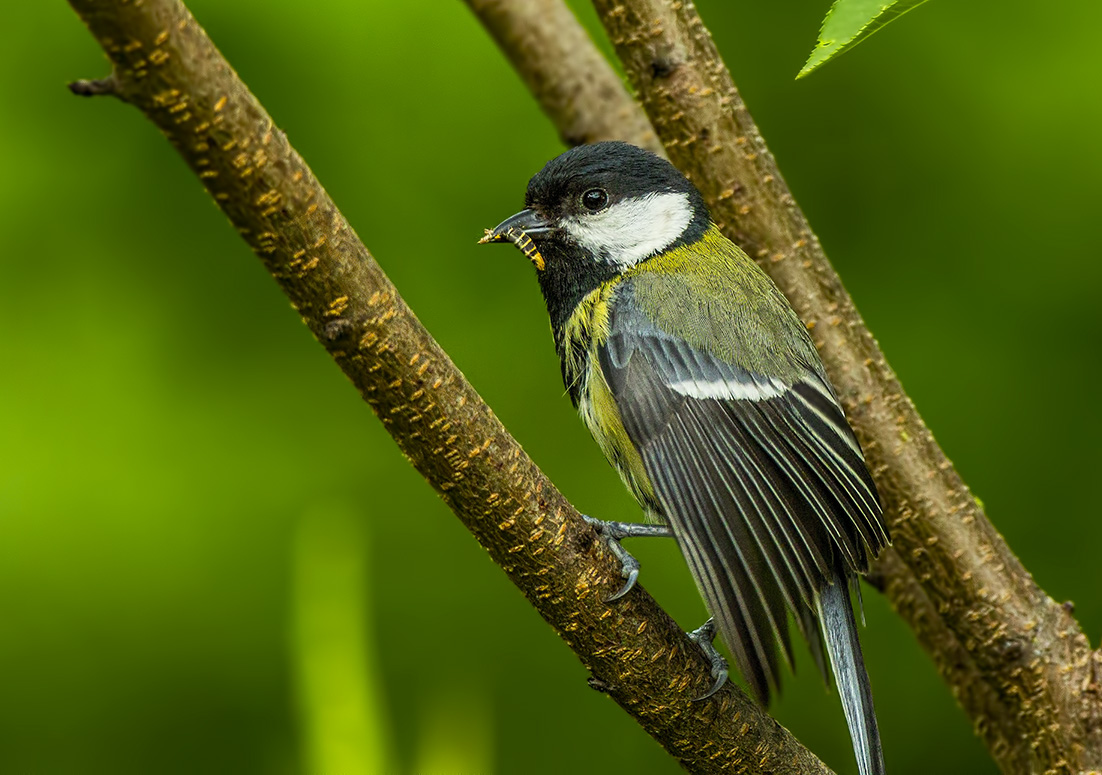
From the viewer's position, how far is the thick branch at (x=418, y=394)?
62 cm

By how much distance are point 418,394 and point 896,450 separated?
58 cm

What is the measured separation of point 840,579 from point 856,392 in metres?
0.20

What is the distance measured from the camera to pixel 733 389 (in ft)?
3.55

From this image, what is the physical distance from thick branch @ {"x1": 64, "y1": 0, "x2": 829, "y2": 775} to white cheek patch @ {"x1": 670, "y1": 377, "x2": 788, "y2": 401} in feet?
0.83

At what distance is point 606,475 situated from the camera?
1546 mm

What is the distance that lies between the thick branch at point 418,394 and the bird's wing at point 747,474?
0.30 ft

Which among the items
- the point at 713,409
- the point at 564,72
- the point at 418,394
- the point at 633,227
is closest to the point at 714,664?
the point at 713,409

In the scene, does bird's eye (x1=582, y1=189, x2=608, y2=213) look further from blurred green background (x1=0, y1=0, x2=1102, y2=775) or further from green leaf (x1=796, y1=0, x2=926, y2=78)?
green leaf (x1=796, y1=0, x2=926, y2=78)

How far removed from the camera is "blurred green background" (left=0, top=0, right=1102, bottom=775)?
4.72 feet

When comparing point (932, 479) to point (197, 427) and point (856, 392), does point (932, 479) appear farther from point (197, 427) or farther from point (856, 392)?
point (197, 427)

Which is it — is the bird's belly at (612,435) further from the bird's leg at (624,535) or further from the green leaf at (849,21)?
the green leaf at (849,21)

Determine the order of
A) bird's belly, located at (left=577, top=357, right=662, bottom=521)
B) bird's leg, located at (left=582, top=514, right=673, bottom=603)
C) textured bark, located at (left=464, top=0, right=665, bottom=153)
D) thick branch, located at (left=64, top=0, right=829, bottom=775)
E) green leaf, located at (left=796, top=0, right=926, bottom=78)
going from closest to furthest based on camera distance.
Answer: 1. green leaf, located at (left=796, top=0, right=926, bottom=78)
2. thick branch, located at (left=64, top=0, right=829, bottom=775)
3. bird's leg, located at (left=582, top=514, right=673, bottom=603)
4. bird's belly, located at (left=577, top=357, right=662, bottom=521)
5. textured bark, located at (left=464, top=0, right=665, bottom=153)

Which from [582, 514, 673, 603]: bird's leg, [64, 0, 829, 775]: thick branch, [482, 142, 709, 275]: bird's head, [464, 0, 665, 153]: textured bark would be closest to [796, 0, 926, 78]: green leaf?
[64, 0, 829, 775]: thick branch

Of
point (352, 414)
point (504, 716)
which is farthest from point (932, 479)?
point (352, 414)
